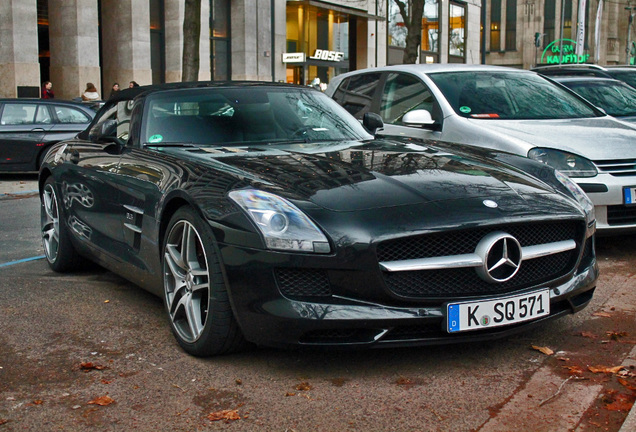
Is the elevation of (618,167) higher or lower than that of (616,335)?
higher

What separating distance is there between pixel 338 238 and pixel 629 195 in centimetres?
361

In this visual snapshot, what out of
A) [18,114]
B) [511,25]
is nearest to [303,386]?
[18,114]

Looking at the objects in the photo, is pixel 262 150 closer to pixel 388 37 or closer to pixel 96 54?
pixel 96 54

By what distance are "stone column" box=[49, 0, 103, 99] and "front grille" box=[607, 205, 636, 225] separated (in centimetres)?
2179

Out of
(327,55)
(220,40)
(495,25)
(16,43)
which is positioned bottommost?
(16,43)

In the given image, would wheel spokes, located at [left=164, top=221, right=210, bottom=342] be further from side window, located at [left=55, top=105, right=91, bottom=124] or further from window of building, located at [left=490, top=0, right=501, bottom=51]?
window of building, located at [left=490, top=0, right=501, bottom=51]

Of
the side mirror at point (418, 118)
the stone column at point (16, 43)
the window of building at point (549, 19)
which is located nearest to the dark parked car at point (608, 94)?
the side mirror at point (418, 118)

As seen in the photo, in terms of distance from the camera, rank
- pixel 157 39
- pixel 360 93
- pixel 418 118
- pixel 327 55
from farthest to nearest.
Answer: pixel 327 55
pixel 157 39
pixel 360 93
pixel 418 118

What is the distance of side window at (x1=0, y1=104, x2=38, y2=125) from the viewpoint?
1462 cm

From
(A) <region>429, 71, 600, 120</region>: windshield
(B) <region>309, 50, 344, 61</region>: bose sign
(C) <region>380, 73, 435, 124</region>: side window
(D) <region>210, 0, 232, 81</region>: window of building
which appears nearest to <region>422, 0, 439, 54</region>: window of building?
(B) <region>309, 50, 344, 61</region>: bose sign

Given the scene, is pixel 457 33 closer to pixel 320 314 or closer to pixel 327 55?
pixel 327 55

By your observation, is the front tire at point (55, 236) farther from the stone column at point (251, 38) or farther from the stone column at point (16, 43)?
the stone column at point (251, 38)

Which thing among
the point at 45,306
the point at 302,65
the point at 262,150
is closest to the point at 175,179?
the point at 262,150

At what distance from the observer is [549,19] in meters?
83.8
